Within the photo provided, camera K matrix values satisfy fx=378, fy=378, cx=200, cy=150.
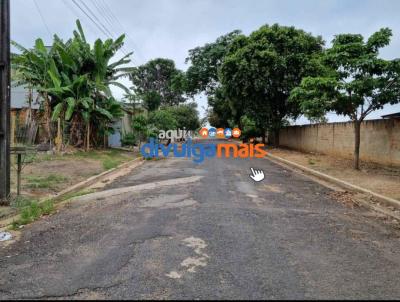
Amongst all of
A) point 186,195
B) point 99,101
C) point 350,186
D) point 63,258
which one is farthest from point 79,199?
point 99,101

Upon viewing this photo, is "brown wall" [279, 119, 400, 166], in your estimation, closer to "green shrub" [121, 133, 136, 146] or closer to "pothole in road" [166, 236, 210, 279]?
"pothole in road" [166, 236, 210, 279]

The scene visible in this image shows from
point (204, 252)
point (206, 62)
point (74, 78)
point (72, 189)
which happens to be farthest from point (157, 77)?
point (204, 252)

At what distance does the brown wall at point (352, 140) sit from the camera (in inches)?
565

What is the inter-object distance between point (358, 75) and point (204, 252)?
422 inches

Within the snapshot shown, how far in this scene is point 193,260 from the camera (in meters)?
4.46

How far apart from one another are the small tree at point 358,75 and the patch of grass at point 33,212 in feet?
31.0

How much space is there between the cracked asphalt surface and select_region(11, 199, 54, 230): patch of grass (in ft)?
0.79

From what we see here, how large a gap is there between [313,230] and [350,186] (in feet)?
16.7

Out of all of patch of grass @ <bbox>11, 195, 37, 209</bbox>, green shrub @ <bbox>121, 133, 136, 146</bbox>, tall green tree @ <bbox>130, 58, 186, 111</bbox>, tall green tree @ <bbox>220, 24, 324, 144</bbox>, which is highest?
tall green tree @ <bbox>130, 58, 186, 111</bbox>

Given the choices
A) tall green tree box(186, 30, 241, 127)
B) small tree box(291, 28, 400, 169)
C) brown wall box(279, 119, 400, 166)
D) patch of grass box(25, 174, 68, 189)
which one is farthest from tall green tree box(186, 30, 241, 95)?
patch of grass box(25, 174, 68, 189)

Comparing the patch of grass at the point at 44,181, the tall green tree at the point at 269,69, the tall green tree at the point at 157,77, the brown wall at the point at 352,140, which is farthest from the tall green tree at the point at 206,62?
the patch of grass at the point at 44,181

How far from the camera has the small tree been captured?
1240 cm

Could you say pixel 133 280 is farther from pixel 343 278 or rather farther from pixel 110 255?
pixel 343 278

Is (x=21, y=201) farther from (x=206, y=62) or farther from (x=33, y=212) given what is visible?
(x=206, y=62)
